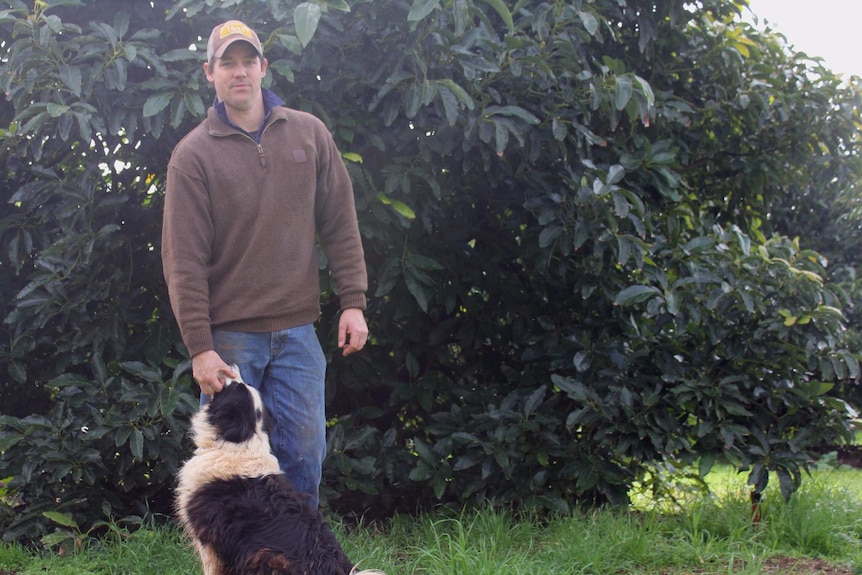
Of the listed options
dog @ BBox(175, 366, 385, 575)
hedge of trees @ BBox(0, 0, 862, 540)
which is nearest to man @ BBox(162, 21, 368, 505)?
dog @ BBox(175, 366, 385, 575)

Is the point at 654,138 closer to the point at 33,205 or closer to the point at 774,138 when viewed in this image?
the point at 774,138

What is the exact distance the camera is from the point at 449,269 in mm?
4719

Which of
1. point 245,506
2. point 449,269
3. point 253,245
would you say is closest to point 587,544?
point 449,269

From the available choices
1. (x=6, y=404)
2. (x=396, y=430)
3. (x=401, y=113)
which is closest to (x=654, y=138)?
(x=401, y=113)

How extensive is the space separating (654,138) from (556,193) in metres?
1.24

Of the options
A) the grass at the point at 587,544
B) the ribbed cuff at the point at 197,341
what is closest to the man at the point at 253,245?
the ribbed cuff at the point at 197,341

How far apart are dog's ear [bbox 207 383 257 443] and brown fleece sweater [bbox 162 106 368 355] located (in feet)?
0.66

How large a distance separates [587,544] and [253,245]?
226 cm

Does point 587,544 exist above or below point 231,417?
below

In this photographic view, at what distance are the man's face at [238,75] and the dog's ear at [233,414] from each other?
42.5 inches

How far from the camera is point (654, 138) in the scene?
5.34 metres

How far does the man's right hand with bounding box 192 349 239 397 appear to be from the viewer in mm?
2982

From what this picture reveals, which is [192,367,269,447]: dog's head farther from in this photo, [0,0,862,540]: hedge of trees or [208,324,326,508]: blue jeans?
[0,0,862,540]: hedge of trees

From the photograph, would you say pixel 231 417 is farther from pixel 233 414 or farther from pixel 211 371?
pixel 211 371
